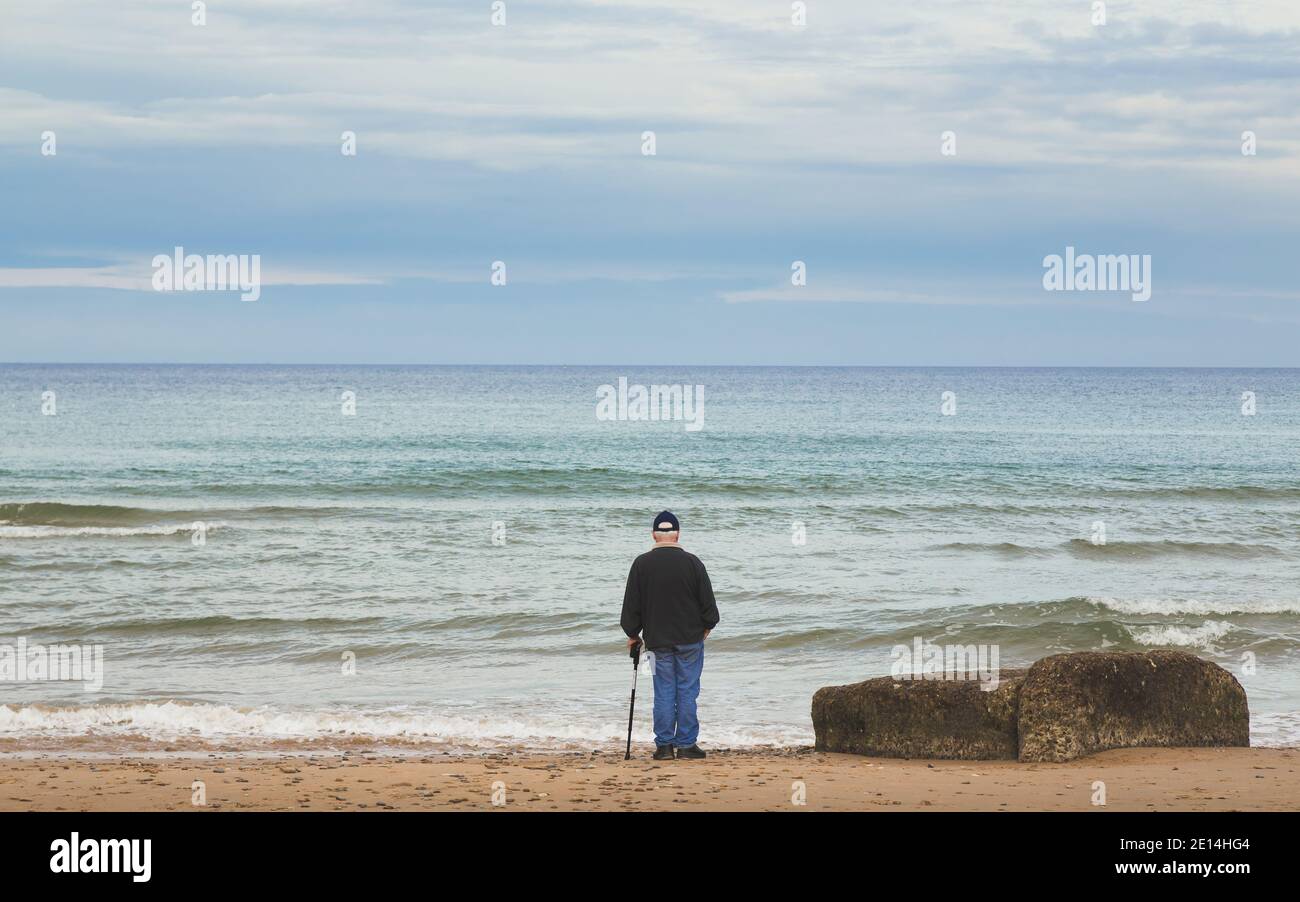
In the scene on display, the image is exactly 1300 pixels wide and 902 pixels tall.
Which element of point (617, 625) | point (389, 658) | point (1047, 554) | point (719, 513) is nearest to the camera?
point (389, 658)

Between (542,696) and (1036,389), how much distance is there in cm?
10488

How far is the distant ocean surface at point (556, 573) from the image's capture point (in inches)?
454

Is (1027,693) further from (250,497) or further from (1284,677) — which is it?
(250,497)

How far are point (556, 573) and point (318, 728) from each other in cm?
797

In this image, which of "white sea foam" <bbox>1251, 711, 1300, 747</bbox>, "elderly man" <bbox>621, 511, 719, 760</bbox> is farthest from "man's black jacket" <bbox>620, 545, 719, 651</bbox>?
"white sea foam" <bbox>1251, 711, 1300, 747</bbox>

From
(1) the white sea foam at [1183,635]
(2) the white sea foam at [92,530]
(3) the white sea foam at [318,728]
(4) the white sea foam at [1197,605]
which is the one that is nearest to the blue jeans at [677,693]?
(3) the white sea foam at [318,728]

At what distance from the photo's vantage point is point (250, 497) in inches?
1124

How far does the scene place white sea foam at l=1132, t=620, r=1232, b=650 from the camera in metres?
14.2

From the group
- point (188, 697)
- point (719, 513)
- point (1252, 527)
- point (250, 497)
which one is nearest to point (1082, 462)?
point (1252, 527)

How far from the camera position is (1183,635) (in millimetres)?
14453

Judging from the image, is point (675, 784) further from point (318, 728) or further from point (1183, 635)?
point (1183, 635)

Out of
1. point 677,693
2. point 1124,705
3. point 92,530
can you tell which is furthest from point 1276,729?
point 92,530

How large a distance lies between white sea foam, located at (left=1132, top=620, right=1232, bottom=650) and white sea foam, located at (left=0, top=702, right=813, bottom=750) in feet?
19.0

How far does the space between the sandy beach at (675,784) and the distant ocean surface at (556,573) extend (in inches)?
62.7
